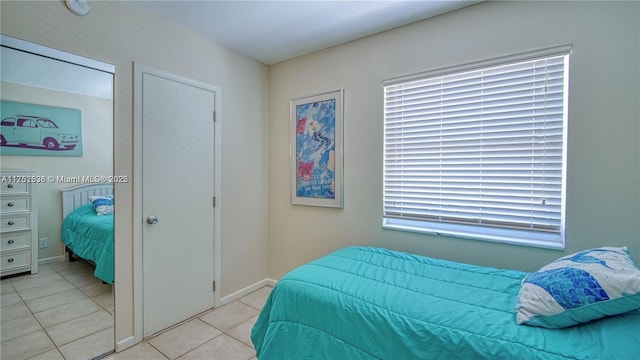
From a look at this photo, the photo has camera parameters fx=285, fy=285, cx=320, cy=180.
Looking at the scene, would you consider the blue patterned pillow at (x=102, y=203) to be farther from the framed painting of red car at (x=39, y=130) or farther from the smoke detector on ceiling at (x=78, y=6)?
the smoke detector on ceiling at (x=78, y=6)

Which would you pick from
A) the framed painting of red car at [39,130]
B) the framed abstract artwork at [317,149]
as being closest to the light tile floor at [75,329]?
the framed painting of red car at [39,130]

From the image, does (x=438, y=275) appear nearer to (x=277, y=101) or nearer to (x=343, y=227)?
(x=343, y=227)

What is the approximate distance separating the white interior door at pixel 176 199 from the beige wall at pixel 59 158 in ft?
0.82

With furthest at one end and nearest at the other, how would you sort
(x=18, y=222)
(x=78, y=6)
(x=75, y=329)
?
(x=75, y=329) → (x=78, y=6) → (x=18, y=222)

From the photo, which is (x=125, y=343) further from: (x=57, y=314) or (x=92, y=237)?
(x=92, y=237)

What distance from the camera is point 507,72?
79.1 inches

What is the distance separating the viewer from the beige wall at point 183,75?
184cm

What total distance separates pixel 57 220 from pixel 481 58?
125 inches

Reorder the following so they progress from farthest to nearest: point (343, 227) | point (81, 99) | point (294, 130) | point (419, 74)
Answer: point (294, 130)
point (343, 227)
point (419, 74)
point (81, 99)

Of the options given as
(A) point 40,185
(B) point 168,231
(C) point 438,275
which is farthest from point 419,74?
(A) point 40,185

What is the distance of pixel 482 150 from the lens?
2.10 meters

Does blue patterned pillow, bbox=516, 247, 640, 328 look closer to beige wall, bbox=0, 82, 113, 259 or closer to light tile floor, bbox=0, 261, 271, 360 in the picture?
light tile floor, bbox=0, 261, 271, 360

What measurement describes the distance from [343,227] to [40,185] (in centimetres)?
230

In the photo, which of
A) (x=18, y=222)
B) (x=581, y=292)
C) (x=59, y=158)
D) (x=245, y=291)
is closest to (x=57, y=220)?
(x=18, y=222)
